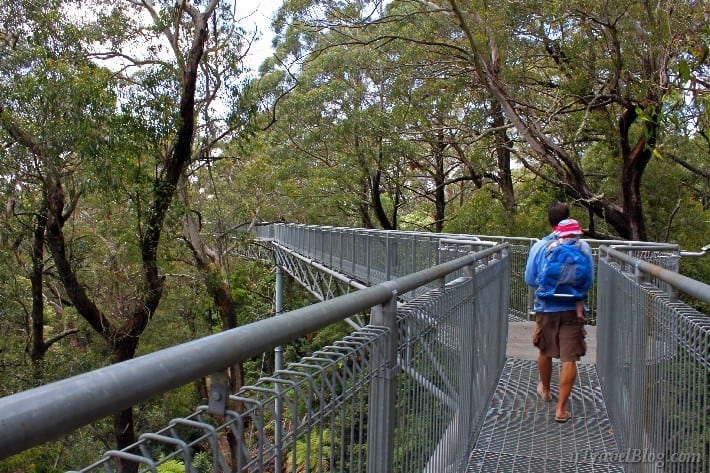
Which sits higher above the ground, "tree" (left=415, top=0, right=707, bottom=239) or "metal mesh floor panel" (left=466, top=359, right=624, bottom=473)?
"tree" (left=415, top=0, right=707, bottom=239)

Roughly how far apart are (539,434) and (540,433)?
0.08 ft

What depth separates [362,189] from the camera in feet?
76.0

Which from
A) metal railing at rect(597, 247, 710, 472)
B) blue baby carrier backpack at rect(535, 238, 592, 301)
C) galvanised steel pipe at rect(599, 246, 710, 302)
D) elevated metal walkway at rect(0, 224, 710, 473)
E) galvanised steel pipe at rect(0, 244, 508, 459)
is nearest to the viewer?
galvanised steel pipe at rect(0, 244, 508, 459)

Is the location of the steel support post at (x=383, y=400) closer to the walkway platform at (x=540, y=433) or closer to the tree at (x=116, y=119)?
the walkway platform at (x=540, y=433)

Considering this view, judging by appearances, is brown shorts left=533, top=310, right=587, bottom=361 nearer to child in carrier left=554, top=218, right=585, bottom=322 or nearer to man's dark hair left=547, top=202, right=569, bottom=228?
child in carrier left=554, top=218, right=585, bottom=322

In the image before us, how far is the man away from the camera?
498cm

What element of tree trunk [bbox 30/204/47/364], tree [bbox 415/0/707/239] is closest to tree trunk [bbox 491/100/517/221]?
tree [bbox 415/0/707/239]

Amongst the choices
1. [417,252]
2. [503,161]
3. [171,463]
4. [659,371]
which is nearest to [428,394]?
[659,371]

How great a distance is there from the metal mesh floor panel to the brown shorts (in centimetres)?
58

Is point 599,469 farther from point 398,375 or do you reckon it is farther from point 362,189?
point 362,189

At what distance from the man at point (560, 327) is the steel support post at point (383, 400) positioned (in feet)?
9.51

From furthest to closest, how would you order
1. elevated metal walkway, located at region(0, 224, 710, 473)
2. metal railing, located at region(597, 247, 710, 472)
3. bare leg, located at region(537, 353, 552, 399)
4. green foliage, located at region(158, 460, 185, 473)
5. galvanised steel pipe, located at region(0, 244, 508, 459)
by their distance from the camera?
bare leg, located at region(537, 353, 552, 399) < metal railing, located at region(597, 247, 710, 472) < green foliage, located at region(158, 460, 185, 473) < elevated metal walkway, located at region(0, 224, 710, 473) < galvanised steel pipe, located at region(0, 244, 508, 459)

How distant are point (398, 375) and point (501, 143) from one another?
55.9 ft

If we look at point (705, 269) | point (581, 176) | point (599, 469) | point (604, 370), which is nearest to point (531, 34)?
point (581, 176)
